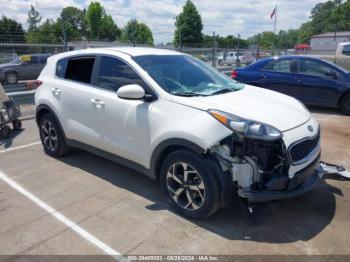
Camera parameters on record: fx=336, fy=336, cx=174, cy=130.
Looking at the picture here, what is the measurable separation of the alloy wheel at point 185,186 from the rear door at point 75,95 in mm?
1505

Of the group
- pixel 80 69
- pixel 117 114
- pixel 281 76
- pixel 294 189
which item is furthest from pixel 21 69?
pixel 294 189

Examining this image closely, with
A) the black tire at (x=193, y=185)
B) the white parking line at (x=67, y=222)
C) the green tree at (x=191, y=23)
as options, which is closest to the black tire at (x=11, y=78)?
the white parking line at (x=67, y=222)

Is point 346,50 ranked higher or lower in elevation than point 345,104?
higher

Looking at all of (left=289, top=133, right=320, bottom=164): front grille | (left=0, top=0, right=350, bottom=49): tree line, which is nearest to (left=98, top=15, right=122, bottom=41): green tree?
(left=0, top=0, right=350, bottom=49): tree line

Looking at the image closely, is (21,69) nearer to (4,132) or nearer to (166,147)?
(4,132)

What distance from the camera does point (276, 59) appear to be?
9.10m

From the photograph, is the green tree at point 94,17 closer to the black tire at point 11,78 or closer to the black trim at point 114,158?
the black tire at point 11,78

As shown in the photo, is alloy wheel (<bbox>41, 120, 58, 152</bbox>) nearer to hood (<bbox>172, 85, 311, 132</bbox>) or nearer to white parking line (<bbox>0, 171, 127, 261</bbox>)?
white parking line (<bbox>0, 171, 127, 261</bbox>)

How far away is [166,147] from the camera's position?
356cm

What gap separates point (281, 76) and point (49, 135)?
620 centimetres

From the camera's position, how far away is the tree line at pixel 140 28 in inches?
1900

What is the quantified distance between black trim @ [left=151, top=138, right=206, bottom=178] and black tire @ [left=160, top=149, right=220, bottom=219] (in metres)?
0.08

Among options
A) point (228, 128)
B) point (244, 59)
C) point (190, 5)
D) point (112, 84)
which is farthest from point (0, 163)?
point (190, 5)

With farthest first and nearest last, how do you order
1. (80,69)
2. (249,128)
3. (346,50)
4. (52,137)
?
(346,50) < (52,137) < (80,69) < (249,128)
